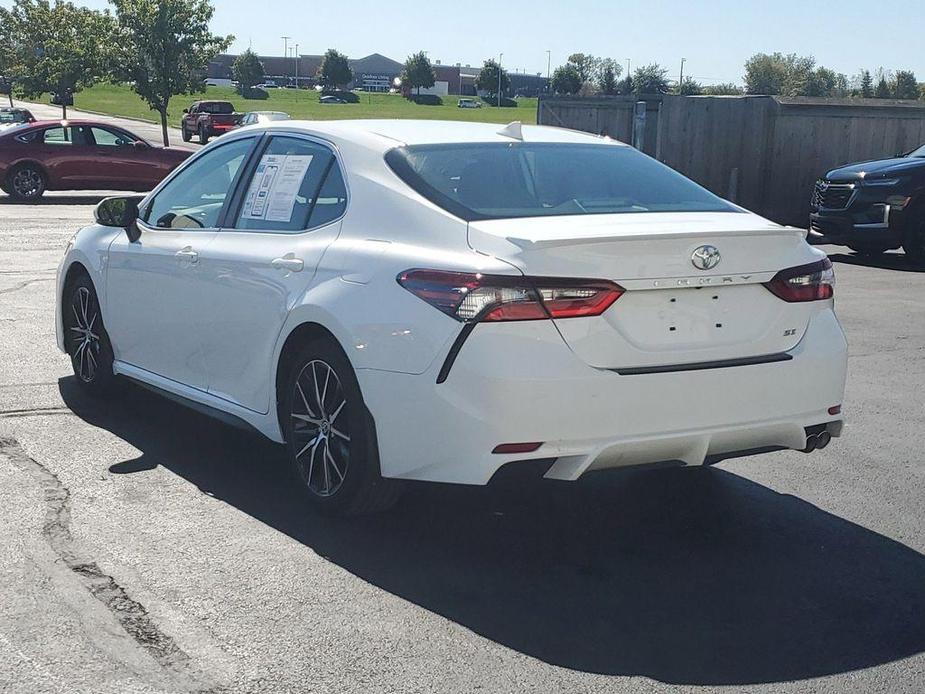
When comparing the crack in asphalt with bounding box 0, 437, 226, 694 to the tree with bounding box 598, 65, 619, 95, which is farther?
the tree with bounding box 598, 65, 619, 95

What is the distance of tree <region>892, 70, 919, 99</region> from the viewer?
4653 inches

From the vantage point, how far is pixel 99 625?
413cm

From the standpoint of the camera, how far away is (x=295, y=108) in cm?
11262

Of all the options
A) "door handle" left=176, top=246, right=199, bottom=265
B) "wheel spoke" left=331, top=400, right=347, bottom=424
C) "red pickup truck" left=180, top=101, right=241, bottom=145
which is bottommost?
"red pickup truck" left=180, top=101, right=241, bottom=145

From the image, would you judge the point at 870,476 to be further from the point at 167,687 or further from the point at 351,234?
the point at 167,687

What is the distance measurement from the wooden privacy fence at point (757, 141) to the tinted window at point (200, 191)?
50.6 feet

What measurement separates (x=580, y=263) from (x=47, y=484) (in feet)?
8.61

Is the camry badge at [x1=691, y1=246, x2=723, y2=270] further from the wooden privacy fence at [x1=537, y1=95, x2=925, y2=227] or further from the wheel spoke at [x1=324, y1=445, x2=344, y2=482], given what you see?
the wooden privacy fence at [x1=537, y1=95, x2=925, y2=227]

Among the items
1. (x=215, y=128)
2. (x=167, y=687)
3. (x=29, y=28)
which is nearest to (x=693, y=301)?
(x=167, y=687)

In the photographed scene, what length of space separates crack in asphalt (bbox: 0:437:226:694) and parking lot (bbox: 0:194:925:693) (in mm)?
11

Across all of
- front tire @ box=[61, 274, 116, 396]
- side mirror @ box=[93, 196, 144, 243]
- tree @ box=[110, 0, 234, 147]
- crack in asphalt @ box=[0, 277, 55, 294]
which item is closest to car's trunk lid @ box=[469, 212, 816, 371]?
side mirror @ box=[93, 196, 144, 243]

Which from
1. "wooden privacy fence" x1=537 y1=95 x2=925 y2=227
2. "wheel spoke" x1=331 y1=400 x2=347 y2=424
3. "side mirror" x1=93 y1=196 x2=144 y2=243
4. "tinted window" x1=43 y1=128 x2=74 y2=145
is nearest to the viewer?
"wheel spoke" x1=331 y1=400 x2=347 y2=424

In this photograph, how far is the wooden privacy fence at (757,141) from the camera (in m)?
21.5

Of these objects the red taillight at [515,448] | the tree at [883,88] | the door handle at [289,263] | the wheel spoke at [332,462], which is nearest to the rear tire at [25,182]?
the door handle at [289,263]
